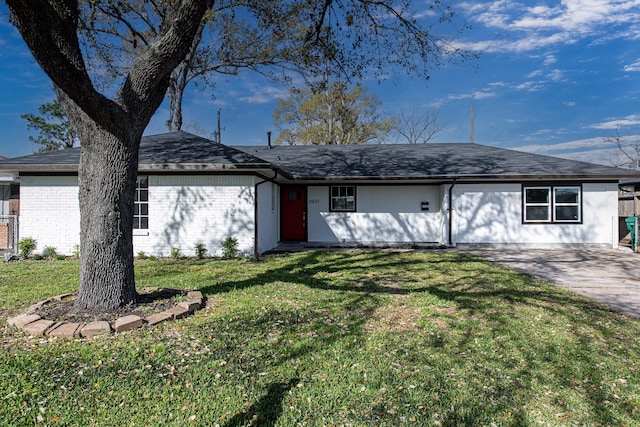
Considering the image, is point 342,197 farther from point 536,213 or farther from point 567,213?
point 567,213

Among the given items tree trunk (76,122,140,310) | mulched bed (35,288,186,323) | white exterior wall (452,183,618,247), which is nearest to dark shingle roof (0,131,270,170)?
tree trunk (76,122,140,310)

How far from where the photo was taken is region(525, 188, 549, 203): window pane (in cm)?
1182

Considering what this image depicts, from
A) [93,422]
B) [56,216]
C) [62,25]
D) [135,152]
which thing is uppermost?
[62,25]

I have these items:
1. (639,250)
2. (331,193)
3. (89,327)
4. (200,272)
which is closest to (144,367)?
(89,327)

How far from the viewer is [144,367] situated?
3176 mm

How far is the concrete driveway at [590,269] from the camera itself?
19.4 feet

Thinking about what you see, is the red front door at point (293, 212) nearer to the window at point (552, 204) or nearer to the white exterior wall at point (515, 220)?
Answer: the white exterior wall at point (515, 220)

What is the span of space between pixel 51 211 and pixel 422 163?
1166 centimetres

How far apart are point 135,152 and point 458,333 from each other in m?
4.49

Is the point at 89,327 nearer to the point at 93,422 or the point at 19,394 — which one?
the point at 19,394

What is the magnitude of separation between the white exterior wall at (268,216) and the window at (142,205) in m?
3.11

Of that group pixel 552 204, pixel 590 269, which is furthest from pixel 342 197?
pixel 590 269

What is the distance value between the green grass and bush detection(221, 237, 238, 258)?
12.8ft

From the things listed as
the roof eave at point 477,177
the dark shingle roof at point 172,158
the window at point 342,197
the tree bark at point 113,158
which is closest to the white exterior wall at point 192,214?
the dark shingle roof at point 172,158
